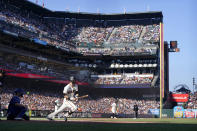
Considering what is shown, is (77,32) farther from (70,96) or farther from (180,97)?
(70,96)

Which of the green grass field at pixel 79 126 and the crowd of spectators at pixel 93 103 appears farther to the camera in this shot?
the crowd of spectators at pixel 93 103

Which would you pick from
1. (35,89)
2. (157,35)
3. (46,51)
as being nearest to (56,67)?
(46,51)

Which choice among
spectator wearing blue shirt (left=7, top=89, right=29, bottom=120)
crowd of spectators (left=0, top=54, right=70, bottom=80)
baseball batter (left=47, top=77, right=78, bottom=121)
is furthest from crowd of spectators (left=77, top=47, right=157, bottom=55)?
spectator wearing blue shirt (left=7, top=89, right=29, bottom=120)

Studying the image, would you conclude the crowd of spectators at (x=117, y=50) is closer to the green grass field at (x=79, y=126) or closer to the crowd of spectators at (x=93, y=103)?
the crowd of spectators at (x=93, y=103)

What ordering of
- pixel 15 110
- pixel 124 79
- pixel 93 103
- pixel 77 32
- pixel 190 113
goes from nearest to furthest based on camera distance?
pixel 15 110, pixel 190 113, pixel 93 103, pixel 124 79, pixel 77 32

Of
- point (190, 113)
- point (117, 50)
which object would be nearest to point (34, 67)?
point (117, 50)

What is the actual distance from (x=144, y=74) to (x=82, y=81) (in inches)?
503

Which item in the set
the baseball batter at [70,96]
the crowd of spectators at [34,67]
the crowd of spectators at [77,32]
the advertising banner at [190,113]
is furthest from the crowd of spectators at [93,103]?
the baseball batter at [70,96]

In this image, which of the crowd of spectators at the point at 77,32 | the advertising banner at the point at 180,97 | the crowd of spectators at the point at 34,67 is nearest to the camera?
the crowd of spectators at the point at 34,67

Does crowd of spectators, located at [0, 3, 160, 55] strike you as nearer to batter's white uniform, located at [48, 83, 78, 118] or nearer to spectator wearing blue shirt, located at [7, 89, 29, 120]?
batter's white uniform, located at [48, 83, 78, 118]

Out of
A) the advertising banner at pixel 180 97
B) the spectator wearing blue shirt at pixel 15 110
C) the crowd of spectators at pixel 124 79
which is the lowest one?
the spectator wearing blue shirt at pixel 15 110

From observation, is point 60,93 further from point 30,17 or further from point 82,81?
point 30,17

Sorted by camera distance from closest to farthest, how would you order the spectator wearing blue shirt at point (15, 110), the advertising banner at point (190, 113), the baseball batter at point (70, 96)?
the spectator wearing blue shirt at point (15, 110) < the baseball batter at point (70, 96) < the advertising banner at point (190, 113)

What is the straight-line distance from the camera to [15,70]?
43281mm
